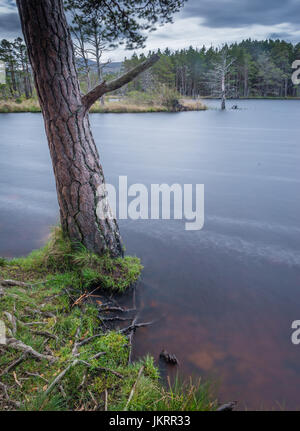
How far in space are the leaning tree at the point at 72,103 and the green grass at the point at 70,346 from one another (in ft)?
0.99

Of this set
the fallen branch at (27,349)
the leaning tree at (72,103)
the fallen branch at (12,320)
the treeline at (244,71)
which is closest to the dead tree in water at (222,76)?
the treeline at (244,71)

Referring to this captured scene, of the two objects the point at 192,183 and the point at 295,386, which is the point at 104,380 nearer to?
the point at 295,386

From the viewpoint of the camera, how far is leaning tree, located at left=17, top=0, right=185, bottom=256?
268 centimetres

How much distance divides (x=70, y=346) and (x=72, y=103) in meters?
2.11

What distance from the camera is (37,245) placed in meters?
4.05

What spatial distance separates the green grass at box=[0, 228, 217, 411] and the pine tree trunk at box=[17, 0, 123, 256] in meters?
0.25

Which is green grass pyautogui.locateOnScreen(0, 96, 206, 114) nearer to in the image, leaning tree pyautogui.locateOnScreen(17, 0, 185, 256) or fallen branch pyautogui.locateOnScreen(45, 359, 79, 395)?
leaning tree pyautogui.locateOnScreen(17, 0, 185, 256)

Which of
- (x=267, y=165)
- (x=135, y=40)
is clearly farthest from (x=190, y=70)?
(x=135, y=40)

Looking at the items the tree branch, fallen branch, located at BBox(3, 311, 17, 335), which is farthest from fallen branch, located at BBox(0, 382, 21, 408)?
the tree branch

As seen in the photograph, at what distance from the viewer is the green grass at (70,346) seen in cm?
173

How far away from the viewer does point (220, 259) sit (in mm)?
3633

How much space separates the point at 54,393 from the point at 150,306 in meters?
1.26

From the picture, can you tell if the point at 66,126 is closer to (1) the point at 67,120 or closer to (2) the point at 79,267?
(1) the point at 67,120

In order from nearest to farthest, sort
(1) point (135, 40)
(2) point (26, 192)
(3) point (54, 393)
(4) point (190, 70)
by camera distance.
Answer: (3) point (54, 393)
(1) point (135, 40)
(2) point (26, 192)
(4) point (190, 70)
